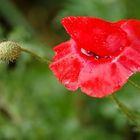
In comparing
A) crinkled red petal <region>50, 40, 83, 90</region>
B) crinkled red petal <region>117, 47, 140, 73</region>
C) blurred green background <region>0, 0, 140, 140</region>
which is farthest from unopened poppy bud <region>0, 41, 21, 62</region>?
blurred green background <region>0, 0, 140, 140</region>

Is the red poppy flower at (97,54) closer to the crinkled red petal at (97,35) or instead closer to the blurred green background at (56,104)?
the crinkled red petal at (97,35)

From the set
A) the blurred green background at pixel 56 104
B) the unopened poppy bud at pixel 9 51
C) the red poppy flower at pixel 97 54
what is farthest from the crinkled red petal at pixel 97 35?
the blurred green background at pixel 56 104

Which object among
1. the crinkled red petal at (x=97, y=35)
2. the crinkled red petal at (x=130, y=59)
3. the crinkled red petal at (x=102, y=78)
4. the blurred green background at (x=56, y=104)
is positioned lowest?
the blurred green background at (x=56, y=104)

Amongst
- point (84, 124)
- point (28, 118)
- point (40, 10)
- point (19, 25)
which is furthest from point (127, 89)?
point (40, 10)

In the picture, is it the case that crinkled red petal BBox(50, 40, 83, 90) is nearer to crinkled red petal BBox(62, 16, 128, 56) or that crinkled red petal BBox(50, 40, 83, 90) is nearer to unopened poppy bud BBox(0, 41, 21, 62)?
crinkled red petal BBox(62, 16, 128, 56)

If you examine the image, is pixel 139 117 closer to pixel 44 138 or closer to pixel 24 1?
pixel 44 138
